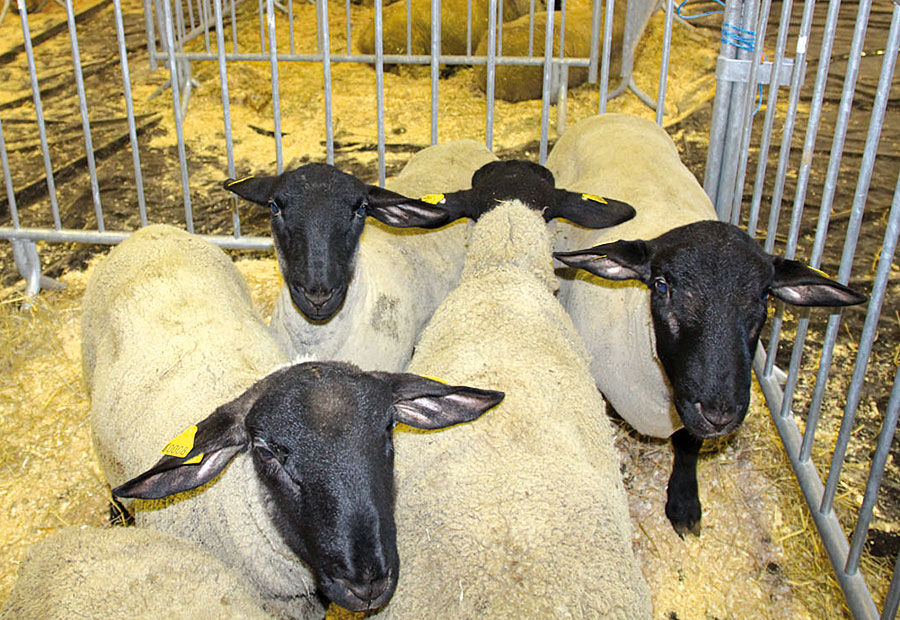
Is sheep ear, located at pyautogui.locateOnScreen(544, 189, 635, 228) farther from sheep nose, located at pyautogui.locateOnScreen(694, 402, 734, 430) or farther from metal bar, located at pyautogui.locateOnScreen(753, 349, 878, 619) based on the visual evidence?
metal bar, located at pyautogui.locateOnScreen(753, 349, 878, 619)

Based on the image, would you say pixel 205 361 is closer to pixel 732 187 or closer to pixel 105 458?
pixel 105 458

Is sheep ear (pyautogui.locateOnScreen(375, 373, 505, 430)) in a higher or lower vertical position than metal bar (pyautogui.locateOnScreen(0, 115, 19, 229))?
higher

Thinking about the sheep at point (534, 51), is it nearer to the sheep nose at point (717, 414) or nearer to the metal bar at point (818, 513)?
the metal bar at point (818, 513)

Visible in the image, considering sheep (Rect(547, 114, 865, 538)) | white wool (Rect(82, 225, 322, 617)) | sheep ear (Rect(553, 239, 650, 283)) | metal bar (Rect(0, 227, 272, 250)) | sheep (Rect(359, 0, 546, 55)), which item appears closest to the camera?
white wool (Rect(82, 225, 322, 617))

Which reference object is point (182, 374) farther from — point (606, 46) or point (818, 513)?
point (606, 46)

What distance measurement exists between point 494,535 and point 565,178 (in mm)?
2848

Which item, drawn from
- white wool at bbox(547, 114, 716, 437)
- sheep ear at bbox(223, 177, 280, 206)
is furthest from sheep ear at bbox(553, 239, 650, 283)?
sheep ear at bbox(223, 177, 280, 206)

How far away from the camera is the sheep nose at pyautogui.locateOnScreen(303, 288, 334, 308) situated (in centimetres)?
321

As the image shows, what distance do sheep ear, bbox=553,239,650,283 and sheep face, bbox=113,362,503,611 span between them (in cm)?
106

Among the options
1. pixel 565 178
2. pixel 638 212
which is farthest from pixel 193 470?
pixel 565 178

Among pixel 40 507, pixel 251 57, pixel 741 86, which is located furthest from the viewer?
pixel 251 57

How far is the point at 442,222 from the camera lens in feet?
11.7

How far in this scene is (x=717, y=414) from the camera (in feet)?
8.86

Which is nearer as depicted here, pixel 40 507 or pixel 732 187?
pixel 40 507
